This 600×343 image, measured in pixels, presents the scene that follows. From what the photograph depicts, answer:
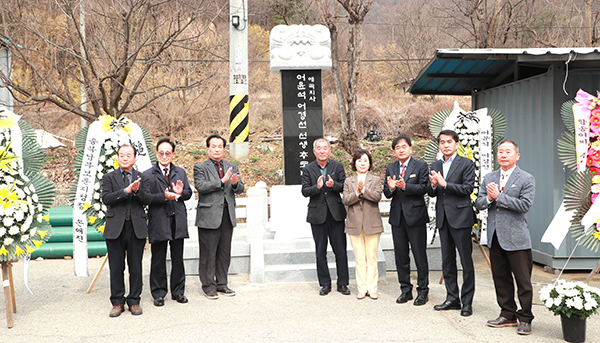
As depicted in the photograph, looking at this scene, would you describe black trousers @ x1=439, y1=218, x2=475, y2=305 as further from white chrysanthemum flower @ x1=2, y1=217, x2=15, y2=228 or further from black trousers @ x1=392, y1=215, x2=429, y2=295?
white chrysanthemum flower @ x1=2, y1=217, x2=15, y2=228

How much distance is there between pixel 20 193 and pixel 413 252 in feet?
14.5

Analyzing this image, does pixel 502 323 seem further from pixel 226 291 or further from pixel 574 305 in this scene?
pixel 226 291

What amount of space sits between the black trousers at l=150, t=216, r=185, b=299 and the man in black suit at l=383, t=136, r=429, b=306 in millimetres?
2534

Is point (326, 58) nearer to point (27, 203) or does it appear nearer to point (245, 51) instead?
point (245, 51)

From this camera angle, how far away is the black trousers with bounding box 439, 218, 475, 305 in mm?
5035

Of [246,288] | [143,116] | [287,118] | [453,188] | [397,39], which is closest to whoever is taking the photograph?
[453,188]

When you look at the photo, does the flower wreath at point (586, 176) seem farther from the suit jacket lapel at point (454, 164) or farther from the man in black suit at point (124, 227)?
the man in black suit at point (124, 227)

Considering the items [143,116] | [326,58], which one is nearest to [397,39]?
[143,116]

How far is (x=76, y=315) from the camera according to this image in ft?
17.2

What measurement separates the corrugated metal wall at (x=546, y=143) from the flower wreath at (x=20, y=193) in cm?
661

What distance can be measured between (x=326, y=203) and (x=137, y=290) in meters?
2.36

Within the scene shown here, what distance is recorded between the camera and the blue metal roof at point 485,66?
20.7 feet

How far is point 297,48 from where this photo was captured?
7.53 m

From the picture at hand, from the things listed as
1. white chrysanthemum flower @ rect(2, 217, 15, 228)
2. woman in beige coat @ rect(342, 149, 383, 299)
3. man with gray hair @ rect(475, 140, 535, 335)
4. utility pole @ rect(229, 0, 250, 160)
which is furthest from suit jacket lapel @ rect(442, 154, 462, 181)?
white chrysanthemum flower @ rect(2, 217, 15, 228)
